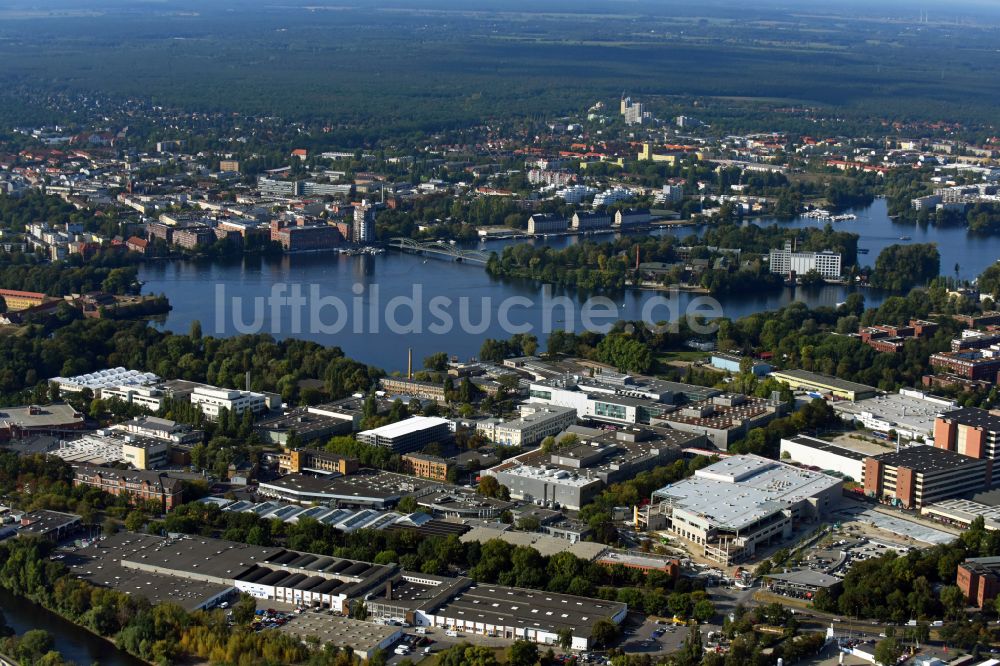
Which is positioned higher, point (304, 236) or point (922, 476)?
point (922, 476)

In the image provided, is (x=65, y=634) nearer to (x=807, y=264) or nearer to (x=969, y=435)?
(x=969, y=435)

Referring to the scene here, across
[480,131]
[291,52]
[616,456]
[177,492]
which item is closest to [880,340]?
[616,456]

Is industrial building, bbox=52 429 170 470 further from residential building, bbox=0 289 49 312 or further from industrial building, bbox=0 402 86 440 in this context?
residential building, bbox=0 289 49 312

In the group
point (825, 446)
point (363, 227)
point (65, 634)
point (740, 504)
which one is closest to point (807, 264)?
point (363, 227)

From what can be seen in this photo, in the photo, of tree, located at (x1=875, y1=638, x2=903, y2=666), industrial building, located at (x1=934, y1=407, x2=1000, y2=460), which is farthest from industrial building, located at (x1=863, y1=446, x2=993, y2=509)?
tree, located at (x1=875, y1=638, x2=903, y2=666)

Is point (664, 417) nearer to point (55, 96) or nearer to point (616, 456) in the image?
point (616, 456)
